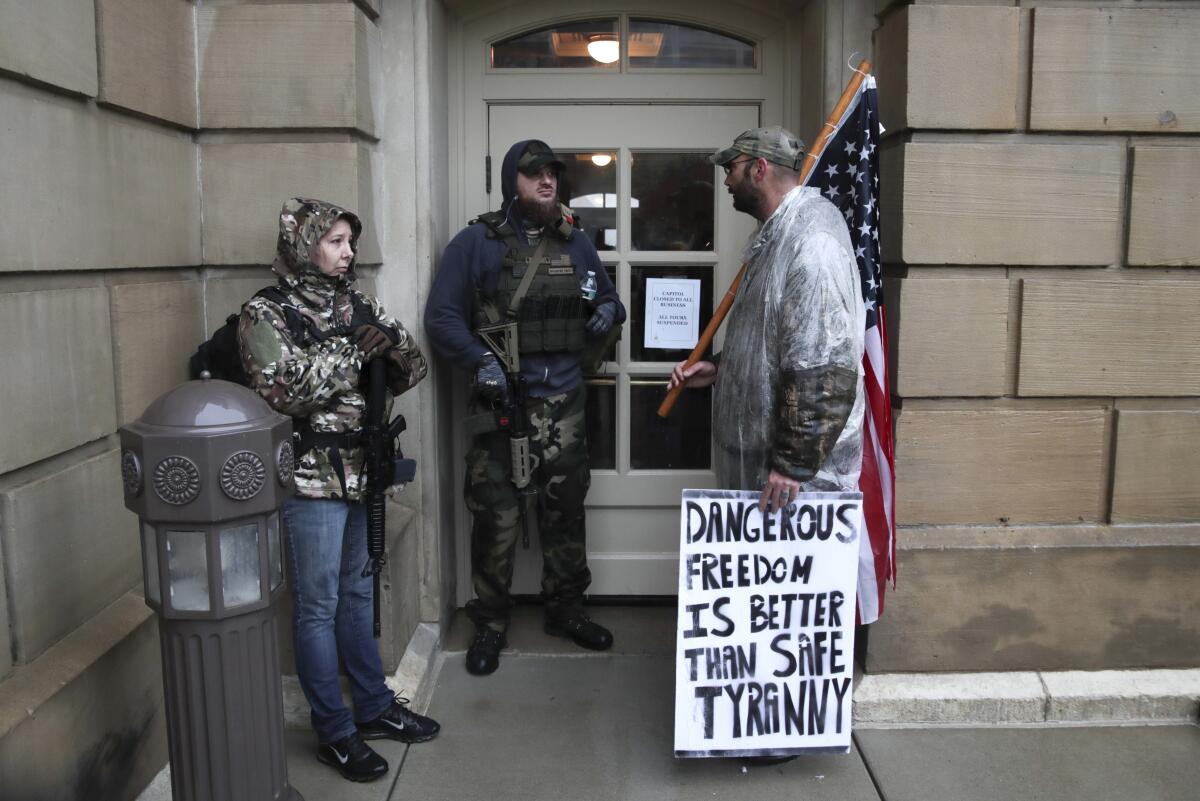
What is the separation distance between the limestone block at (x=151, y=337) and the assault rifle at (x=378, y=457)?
0.67 m

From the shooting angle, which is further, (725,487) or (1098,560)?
(1098,560)

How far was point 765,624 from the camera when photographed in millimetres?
3289

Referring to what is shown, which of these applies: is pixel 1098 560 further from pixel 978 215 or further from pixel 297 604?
pixel 297 604

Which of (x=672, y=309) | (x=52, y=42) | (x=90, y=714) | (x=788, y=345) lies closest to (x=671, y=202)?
(x=672, y=309)

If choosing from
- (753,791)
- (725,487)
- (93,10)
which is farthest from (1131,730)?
(93,10)

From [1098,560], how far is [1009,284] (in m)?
1.06

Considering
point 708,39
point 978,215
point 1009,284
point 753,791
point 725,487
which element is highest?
point 708,39

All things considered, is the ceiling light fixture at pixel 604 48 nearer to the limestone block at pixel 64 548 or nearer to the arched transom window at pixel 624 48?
the arched transom window at pixel 624 48

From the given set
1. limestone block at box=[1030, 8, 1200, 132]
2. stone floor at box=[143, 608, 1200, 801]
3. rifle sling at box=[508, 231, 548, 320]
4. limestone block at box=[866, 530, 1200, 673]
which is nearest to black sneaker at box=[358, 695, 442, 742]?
stone floor at box=[143, 608, 1200, 801]

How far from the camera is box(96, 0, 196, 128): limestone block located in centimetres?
295

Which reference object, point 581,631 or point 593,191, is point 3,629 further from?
point 593,191

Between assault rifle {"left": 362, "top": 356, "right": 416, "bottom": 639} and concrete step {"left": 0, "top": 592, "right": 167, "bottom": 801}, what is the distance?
683 millimetres

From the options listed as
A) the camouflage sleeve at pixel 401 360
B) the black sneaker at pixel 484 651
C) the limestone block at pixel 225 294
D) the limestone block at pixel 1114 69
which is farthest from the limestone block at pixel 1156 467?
the limestone block at pixel 225 294

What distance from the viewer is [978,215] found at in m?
3.65
